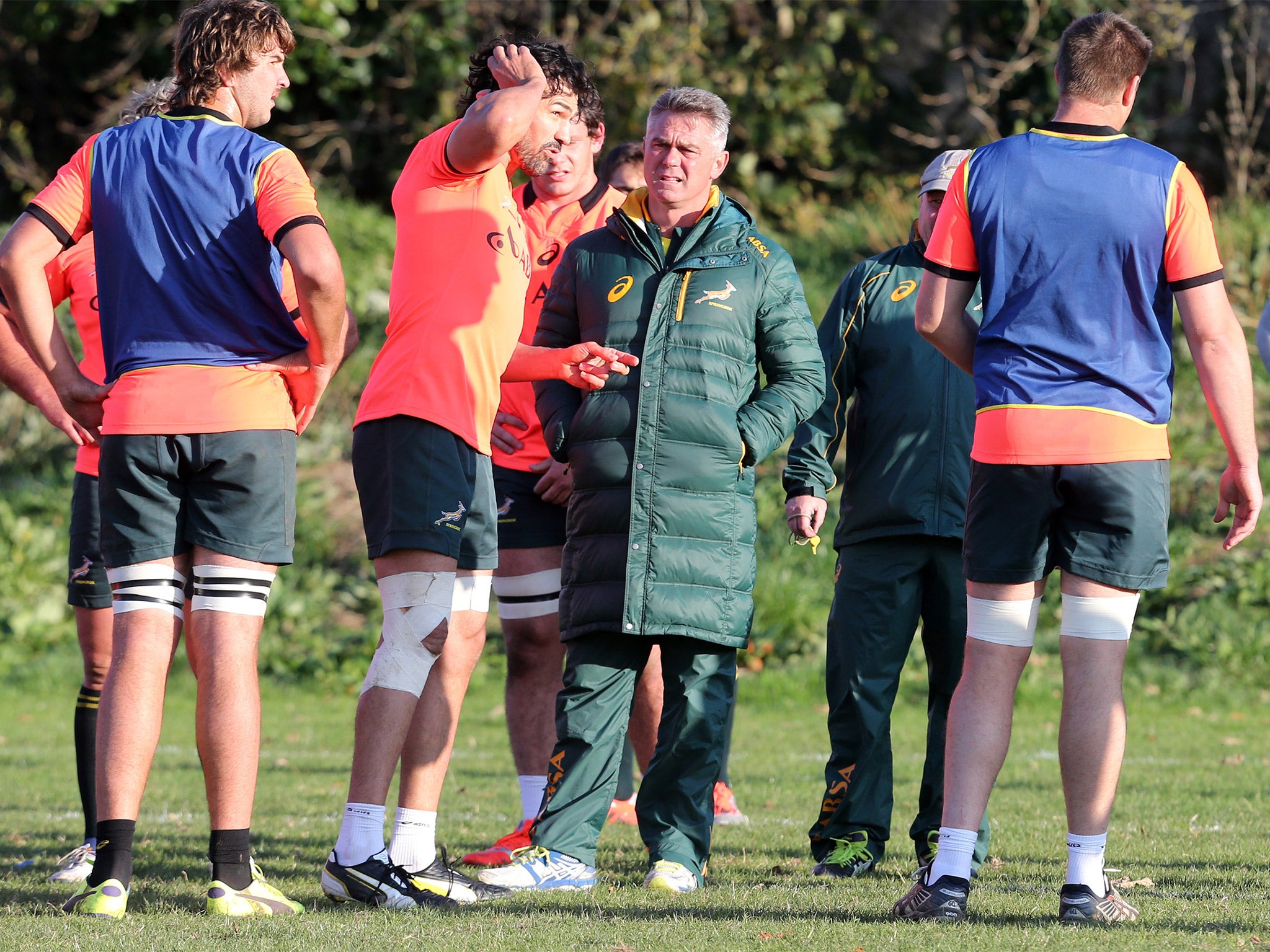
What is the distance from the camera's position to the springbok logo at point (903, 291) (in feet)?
16.5

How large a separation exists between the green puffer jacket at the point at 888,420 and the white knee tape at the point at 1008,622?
1.03 m

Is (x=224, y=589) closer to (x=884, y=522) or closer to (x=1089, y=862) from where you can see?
(x=884, y=522)

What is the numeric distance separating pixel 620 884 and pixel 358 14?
1291cm

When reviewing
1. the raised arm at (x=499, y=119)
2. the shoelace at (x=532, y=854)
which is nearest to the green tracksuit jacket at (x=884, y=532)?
the shoelace at (x=532, y=854)

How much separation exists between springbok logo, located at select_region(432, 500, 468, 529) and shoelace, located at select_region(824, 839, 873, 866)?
5.50 feet

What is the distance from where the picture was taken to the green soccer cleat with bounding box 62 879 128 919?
368cm

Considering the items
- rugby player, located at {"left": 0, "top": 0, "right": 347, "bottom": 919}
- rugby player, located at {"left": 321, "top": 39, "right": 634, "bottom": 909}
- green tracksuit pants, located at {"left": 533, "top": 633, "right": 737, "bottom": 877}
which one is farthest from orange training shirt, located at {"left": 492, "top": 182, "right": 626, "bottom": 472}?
rugby player, located at {"left": 0, "top": 0, "right": 347, "bottom": 919}

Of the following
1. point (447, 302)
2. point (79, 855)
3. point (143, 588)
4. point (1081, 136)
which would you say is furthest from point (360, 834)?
point (1081, 136)

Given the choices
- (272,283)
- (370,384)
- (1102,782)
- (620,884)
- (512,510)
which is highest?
(272,283)

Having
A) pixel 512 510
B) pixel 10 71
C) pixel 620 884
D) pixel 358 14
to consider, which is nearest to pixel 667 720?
pixel 620 884

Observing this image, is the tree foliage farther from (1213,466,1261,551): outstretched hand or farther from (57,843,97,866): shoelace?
(1213,466,1261,551): outstretched hand

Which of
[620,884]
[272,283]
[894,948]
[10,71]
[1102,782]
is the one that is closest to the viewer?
[894,948]

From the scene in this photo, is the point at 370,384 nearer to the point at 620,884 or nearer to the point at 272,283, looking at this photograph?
the point at 272,283

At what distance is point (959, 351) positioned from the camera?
405 cm
